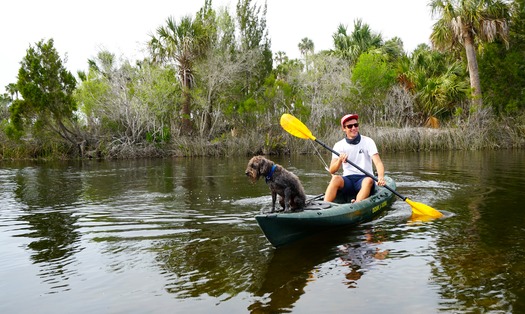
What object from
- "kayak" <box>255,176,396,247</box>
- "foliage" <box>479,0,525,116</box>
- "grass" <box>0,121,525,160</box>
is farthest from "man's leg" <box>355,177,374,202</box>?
"foliage" <box>479,0,525,116</box>

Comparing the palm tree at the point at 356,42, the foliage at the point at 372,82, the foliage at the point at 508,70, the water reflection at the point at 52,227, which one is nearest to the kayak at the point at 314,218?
the water reflection at the point at 52,227

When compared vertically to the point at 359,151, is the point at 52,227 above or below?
below

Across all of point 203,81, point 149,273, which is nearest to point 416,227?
point 149,273

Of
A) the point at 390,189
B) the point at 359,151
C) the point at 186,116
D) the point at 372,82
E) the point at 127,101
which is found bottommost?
the point at 390,189

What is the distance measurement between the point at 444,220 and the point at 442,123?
25.6 meters

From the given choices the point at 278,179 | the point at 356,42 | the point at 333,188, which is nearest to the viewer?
the point at 278,179

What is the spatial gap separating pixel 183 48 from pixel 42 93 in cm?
815

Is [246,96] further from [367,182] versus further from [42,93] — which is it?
[367,182]

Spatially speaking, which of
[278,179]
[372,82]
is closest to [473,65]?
[372,82]

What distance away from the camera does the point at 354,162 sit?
8.20 meters

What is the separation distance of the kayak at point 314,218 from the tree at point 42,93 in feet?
74.9

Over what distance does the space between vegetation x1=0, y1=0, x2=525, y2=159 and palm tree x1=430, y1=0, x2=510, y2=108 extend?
6cm

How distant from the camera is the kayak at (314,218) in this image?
601cm

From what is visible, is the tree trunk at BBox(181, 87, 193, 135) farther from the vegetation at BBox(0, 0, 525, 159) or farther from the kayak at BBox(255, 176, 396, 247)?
the kayak at BBox(255, 176, 396, 247)
